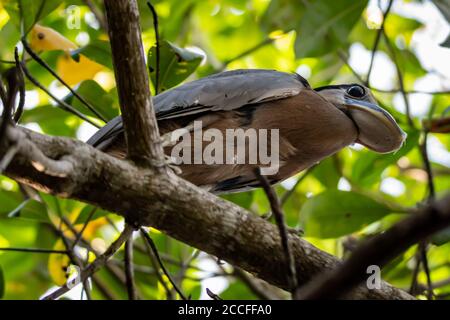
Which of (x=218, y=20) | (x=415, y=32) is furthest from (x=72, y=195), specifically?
(x=415, y=32)

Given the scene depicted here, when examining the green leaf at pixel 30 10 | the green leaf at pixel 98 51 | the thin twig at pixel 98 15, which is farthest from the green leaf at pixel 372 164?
the green leaf at pixel 30 10

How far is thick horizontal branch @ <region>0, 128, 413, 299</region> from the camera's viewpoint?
2.07 meters

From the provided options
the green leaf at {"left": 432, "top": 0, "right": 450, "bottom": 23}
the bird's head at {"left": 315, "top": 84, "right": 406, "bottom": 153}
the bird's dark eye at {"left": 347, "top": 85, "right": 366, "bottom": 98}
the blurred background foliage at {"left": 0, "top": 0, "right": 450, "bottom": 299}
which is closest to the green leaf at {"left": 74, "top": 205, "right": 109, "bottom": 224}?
the blurred background foliage at {"left": 0, "top": 0, "right": 450, "bottom": 299}

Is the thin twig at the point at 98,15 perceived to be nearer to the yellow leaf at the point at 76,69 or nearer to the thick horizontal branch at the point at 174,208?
the yellow leaf at the point at 76,69

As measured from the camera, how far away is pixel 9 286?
416 centimetres

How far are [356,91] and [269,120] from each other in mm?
531

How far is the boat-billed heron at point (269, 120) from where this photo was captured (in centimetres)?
300

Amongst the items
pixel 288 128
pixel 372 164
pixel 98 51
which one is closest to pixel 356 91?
pixel 288 128

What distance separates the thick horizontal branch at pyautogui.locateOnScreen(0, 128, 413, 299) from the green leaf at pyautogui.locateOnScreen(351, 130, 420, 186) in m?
1.14

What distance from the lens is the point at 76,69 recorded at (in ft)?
12.2

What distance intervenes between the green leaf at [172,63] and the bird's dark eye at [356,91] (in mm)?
749

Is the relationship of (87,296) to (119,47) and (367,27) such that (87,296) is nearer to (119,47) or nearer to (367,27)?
(119,47)

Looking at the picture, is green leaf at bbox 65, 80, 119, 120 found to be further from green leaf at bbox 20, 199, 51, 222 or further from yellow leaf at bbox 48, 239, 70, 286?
yellow leaf at bbox 48, 239, 70, 286
